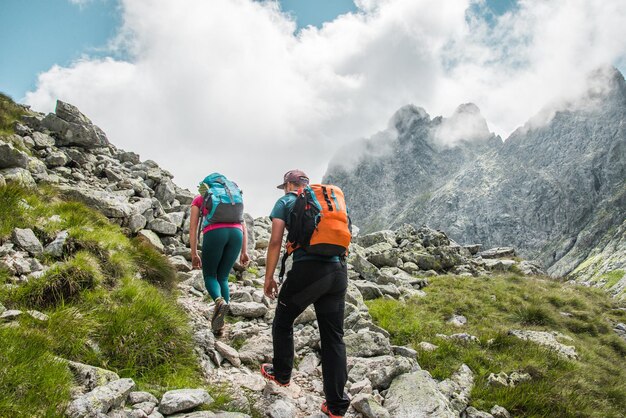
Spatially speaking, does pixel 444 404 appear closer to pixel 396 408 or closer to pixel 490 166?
pixel 396 408

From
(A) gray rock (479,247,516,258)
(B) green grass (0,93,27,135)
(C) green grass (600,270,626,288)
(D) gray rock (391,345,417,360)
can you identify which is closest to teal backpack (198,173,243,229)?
(D) gray rock (391,345,417,360)

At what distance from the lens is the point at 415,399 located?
16.9 ft

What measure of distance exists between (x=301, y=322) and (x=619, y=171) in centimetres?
17475

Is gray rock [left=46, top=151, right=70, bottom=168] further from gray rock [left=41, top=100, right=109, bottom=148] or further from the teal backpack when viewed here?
the teal backpack

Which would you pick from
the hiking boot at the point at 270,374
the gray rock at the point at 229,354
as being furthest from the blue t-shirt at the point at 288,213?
Result: the gray rock at the point at 229,354

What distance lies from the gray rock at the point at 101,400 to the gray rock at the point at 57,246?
3.61 m

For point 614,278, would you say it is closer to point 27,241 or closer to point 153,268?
point 153,268

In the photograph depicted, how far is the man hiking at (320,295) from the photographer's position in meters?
4.56

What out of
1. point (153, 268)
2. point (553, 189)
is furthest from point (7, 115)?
point (553, 189)

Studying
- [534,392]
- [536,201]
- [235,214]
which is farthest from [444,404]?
[536,201]

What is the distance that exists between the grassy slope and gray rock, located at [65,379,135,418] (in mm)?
165

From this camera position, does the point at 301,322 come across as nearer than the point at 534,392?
No

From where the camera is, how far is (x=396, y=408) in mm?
5043

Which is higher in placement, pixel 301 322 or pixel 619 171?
pixel 619 171
